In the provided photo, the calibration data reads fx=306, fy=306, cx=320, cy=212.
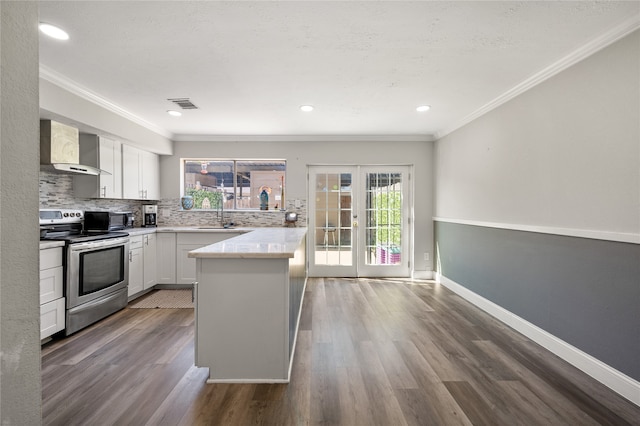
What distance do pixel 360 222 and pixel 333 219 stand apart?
0.45 meters

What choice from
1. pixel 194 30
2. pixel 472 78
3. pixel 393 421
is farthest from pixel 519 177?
pixel 194 30

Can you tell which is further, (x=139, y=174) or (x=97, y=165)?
(x=139, y=174)

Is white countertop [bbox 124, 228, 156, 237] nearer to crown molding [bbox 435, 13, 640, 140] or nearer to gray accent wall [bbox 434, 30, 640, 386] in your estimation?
gray accent wall [bbox 434, 30, 640, 386]

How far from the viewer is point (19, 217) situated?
0.70 metres

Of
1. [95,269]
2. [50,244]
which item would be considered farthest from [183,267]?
[50,244]

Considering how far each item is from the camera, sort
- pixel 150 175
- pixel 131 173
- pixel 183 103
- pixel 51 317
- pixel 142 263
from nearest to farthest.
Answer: pixel 51 317
pixel 183 103
pixel 142 263
pixel 131 173
pixel 150 175

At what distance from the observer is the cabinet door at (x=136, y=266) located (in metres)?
3.81

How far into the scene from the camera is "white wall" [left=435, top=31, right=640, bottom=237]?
1.95 m

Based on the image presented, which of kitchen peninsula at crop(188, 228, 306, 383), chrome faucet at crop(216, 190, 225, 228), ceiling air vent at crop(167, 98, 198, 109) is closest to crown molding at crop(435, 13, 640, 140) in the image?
kitchen peninsula at crop(188, 228, 306, 383)

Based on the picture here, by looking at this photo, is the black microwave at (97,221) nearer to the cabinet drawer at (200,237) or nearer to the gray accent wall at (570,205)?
the cabinet drawer at (200,237)

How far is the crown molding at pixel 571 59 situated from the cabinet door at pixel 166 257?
14.4 feet

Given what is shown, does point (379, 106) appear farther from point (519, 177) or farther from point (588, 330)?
point (588, 330)

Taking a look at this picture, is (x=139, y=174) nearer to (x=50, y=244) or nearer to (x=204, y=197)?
(x=204, y=197)

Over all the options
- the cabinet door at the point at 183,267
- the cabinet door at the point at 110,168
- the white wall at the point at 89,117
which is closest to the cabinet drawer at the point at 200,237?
the cabinet door at the point at 183,267
